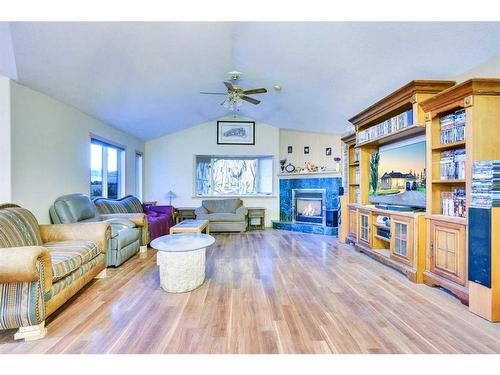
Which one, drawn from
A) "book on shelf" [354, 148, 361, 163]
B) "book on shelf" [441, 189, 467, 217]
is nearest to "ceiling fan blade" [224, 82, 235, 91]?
"book on shelf" [354, 148, 361, 163]

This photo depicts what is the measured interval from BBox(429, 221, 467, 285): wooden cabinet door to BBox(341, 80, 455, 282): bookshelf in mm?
152

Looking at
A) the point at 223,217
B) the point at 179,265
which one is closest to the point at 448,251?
the point at 179,265

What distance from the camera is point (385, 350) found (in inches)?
62.0

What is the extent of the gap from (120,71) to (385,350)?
3961 millimetres

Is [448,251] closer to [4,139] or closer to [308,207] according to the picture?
[308,207]

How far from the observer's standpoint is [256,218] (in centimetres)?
649

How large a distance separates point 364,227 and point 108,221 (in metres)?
3.73

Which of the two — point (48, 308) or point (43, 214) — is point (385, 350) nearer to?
point (48, 308)

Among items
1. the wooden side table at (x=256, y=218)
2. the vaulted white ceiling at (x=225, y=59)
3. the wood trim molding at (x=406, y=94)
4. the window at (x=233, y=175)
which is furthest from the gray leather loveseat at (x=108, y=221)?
the wood trim molding at (x=406, y=94)

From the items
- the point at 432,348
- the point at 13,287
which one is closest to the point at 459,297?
the point at 432,348

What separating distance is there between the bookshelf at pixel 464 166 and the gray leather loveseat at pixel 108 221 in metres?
3.62

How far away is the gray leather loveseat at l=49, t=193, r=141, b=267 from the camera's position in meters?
3.28

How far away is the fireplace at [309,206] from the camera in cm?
606

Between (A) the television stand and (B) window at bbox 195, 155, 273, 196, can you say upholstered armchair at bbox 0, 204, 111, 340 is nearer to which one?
(A) the television stand
